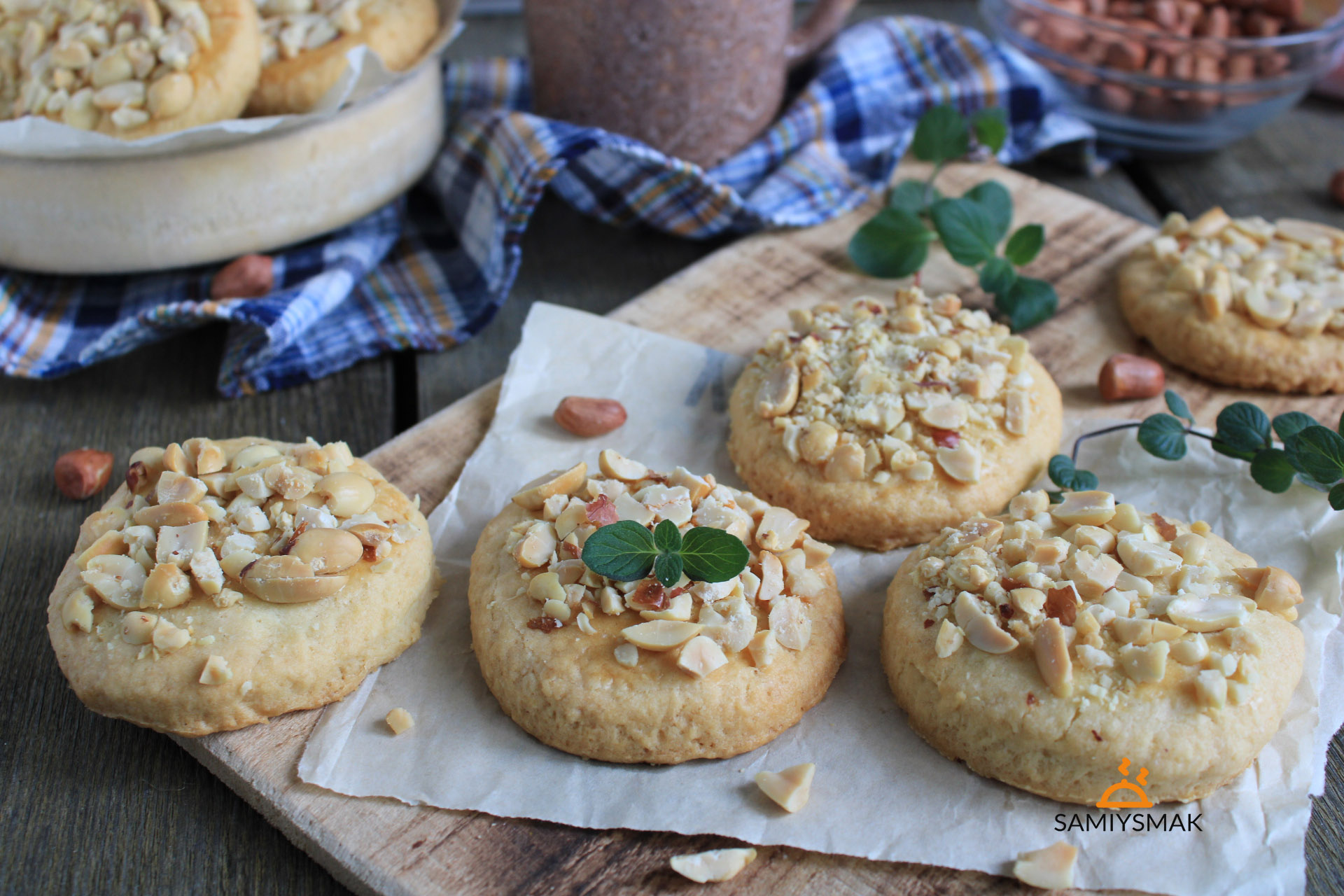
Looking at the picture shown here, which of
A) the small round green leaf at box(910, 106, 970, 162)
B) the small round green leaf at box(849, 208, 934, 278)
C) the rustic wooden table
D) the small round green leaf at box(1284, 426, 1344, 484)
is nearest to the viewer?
the rustic wooden table

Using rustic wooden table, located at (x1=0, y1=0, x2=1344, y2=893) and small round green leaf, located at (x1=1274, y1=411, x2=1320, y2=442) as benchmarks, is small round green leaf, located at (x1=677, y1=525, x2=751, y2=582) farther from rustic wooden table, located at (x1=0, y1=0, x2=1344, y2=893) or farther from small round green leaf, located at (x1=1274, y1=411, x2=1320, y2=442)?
small round green leaf, located at (x1=1274, y1=411, x2=1320, y2=442)

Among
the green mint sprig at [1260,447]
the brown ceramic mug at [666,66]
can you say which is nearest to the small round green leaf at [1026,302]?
the green mint sprig at [1260,447]

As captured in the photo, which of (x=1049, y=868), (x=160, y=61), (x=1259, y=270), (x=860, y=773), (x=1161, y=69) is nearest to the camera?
(x=1049, y=868)

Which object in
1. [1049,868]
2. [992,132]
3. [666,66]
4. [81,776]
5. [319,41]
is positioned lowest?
[81,776]

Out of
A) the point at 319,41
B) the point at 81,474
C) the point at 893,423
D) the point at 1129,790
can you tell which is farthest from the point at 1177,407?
the point at 81,474

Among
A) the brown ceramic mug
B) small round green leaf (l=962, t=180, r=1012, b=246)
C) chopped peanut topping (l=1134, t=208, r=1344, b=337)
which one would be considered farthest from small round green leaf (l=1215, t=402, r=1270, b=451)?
the brown ceramic mug

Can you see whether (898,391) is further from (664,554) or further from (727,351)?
(664,554)
